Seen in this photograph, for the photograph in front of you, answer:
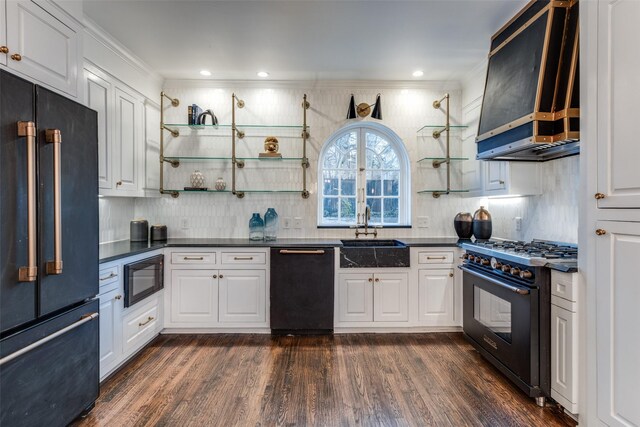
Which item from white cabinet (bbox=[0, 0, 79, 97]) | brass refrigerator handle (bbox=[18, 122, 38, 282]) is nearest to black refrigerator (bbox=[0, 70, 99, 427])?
brass refrigerator handle (bbox=[18, 122, 38, 282])

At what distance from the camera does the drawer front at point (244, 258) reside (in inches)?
123

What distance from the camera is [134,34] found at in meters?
2.69

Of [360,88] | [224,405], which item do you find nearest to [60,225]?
[224,405]

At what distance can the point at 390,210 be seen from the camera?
3885 millimetres

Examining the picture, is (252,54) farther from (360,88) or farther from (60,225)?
(60,225)

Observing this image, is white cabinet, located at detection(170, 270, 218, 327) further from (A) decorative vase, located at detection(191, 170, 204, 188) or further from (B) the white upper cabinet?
(B) the white upper cabinet

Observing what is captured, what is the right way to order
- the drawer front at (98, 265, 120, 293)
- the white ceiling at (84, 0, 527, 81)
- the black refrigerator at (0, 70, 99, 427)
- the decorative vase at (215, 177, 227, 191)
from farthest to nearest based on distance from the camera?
the decorative vase at (215, 177, 227, 191), the white ceiling at (84, 0, 527, 81), the drawer front at (98, 265, 120, 293), the black refrigerator at (0, 70, 99, 427)

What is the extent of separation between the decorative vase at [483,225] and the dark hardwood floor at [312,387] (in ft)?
3.44

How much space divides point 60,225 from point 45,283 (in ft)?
0.92

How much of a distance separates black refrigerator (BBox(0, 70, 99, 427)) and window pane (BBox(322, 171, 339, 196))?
240 cm

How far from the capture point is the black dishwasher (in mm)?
3062

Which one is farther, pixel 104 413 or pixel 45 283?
pixel 104 413

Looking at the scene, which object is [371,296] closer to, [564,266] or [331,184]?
[331,184]

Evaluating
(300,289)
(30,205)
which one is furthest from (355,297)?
(30,205)
